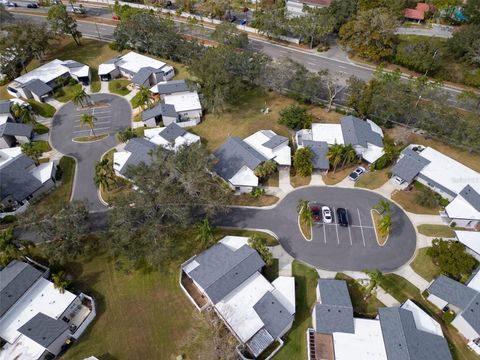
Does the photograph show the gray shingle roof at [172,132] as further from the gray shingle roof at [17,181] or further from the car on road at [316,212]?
the car on road at [316,212]

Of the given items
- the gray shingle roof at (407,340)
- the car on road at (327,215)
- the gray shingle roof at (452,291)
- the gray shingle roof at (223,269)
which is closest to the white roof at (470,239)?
the gray shingle roof at (452,291)

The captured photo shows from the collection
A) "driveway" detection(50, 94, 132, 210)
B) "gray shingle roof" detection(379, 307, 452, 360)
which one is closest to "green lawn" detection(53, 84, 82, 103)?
"driveway" detection(50, 94, 132, 210)

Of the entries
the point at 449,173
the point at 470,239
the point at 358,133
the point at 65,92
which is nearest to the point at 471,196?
the point at 449,173

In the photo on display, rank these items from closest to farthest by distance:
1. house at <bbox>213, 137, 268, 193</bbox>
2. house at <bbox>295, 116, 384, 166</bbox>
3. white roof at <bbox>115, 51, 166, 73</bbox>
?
house at <bbox>213, 137, 268, 193</bbox> < house at <bbox>295, 116, 384, 166</bbox> < white roof at <bbox>115, 51, 166, 73</bbox>

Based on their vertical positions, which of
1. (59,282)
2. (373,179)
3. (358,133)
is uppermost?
(358,133)

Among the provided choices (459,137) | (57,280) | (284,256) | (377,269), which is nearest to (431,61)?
(459,137)

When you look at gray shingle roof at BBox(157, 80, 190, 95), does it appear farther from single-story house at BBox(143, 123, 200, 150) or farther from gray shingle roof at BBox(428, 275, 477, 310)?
gray shingle roof at BBox(428, 275, 477, 310)

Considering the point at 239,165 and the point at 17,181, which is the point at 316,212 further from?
the point at 17,181

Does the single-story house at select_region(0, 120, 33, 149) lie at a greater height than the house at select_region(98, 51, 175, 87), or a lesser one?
lesser
